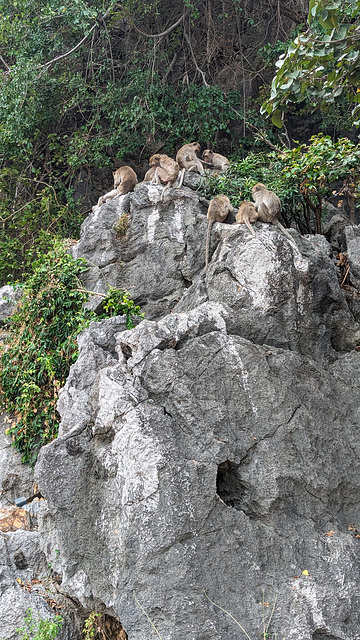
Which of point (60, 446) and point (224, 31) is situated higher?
point (224, 31)

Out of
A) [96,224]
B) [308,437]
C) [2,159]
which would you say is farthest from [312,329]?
[2,159]

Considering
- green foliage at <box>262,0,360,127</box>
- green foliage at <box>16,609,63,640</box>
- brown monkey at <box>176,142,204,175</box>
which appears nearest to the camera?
green foliage at <box>16,609,63,640</box>

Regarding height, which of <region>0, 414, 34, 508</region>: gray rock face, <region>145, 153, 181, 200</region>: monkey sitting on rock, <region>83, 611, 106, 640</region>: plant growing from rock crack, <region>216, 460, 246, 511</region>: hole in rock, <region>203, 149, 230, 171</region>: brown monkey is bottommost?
<region>0, 414, 34, 508</region>: gray rock face

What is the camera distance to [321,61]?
642 centimetres

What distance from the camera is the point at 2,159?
461 inches

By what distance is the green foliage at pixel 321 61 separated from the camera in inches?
223

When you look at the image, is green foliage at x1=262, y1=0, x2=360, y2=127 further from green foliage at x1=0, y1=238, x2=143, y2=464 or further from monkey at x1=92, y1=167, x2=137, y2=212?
monkey at x1=92, y1=167, x2=137, y2=212

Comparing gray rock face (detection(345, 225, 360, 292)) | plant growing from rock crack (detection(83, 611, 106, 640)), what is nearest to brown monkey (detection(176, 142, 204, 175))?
gray rock face (detection(345, 225, 360, 292))

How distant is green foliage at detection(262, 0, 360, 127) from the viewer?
5.67 m

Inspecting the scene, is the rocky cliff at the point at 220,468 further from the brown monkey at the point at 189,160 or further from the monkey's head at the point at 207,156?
the monkey's head at the point at 207,156

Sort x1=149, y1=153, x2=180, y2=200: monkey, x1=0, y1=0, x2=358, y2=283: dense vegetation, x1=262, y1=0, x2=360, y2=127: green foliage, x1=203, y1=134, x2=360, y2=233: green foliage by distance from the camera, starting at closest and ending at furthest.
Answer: x1=262, y1=0, x2=360, y2=127: green foliage, x1=203, y1=134, x2=360, y2=233: green foliage, x1=149, y1=153, x2=180, y2=200: monkey, x1=0, y1=0, x2=358, y2=283: dense vegetation

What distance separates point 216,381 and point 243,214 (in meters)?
2.61

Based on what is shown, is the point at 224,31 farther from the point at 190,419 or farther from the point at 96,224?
the point at 190,419

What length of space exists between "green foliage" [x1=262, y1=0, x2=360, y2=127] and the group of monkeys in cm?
126
